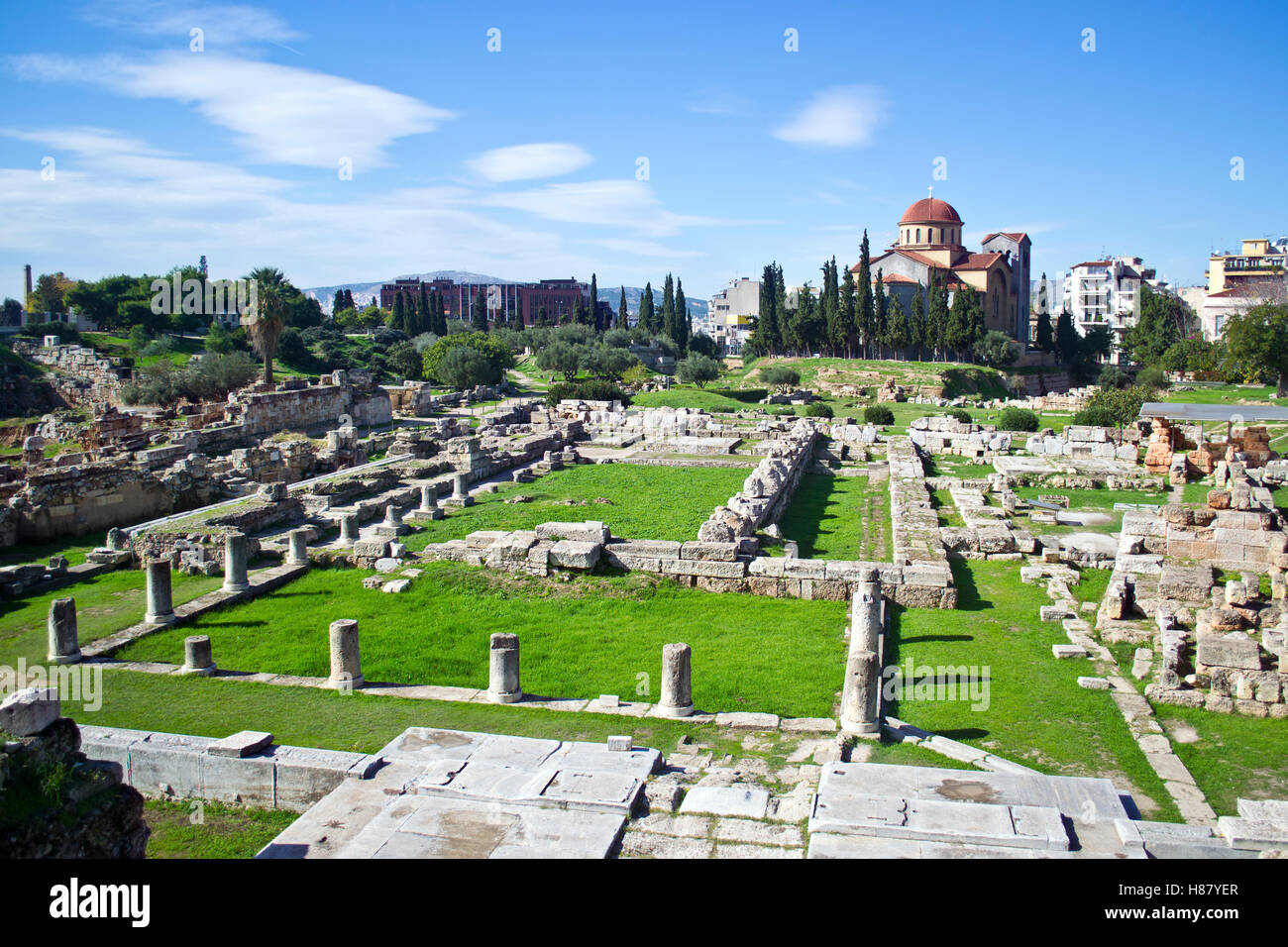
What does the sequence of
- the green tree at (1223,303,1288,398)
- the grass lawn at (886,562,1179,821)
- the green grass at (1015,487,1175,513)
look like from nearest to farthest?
the grass lawn at (886,562,1179,821) < the green grass at (1015,487,1175,513) < the green tree at (1223,303,1288,398)

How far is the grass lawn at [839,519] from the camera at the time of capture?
17984 millimetres

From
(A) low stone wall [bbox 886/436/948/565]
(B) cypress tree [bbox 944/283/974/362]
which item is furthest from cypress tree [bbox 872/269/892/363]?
(A) low stone wall [bbox 886/436/948/565]

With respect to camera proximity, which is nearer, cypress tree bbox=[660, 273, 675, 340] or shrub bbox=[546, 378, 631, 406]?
shrub bbox=[546, 378, 631, 406]

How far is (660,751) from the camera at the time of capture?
28.1 feet

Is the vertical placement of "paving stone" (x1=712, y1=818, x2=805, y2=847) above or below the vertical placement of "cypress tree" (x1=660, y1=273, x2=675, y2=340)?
below

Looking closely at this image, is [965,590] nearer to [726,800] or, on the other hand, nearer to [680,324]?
[726,800]

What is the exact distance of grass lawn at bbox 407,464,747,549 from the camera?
18.0 meters

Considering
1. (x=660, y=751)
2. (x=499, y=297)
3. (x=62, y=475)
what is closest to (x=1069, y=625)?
(x=660, y=751)

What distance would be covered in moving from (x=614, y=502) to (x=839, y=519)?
5.29 meters

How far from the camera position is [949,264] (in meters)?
84.9

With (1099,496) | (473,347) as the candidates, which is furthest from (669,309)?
(1099,496)

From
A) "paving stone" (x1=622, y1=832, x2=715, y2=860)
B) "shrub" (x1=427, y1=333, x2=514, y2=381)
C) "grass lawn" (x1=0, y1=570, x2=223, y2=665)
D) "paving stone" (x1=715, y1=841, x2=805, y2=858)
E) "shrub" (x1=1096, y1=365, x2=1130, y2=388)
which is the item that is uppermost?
"shrub" (x1=427, y1=333, x2=514, y2=381)

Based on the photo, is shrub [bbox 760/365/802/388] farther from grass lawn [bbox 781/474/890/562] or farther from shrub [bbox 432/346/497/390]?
grass lawn [bbox 781/474/890/562]

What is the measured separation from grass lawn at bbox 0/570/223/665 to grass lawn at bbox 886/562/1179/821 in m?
10.5
